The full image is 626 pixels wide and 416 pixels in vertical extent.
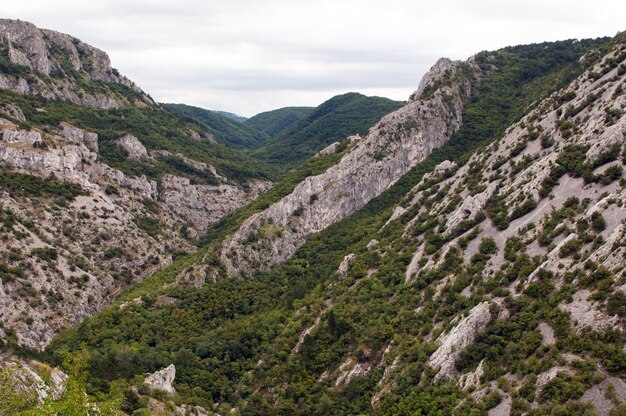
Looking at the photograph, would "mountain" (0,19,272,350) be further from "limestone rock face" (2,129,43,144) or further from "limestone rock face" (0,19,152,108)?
"limestone rock face" (0,19,152,108)

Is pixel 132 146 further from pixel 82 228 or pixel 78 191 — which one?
pixel 82 228

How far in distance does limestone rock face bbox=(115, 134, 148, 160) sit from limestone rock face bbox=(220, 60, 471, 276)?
64.9 meters

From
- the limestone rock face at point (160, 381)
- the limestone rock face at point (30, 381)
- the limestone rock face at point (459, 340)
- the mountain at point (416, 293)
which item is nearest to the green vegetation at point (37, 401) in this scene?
the limestone rock face at point (30, 381)

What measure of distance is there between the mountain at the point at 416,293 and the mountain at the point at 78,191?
9440 mm

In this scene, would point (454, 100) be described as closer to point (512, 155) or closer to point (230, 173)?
point (512, 155)

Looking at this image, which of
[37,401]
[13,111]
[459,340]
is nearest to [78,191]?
[13,111]

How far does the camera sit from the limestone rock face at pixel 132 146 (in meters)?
158

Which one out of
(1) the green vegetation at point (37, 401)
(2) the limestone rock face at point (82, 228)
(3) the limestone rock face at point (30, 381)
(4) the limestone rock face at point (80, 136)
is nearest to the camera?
(1) the green vegetation at point (37, 401)

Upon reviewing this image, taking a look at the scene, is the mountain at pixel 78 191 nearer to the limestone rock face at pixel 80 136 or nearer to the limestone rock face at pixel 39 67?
the limestone rock face at pixel 80 136

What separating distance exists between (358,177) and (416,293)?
5932 centimetres

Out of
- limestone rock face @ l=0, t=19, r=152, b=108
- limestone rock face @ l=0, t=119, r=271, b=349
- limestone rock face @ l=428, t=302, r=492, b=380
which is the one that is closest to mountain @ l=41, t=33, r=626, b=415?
limestone rock face @ l=428, t=302, r=492, b=380

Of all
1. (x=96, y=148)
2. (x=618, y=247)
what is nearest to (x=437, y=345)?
(x=618, y=247)

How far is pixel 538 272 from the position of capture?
49938 millimetres

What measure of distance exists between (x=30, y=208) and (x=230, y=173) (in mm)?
88891
